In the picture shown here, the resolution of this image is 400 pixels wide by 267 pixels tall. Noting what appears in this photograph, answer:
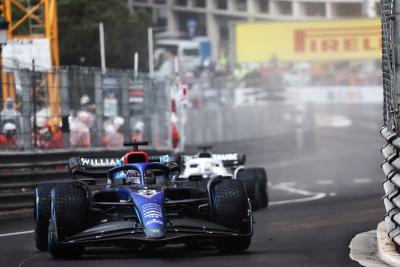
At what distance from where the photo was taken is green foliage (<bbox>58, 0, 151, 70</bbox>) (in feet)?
145

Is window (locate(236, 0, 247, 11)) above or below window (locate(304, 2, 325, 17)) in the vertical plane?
above

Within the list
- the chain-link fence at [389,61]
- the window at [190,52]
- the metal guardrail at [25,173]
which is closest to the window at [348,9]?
the window at [190,52]

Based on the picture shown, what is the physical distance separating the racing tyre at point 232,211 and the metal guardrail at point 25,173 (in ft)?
24.2

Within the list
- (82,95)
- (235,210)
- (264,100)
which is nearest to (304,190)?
(82,95)

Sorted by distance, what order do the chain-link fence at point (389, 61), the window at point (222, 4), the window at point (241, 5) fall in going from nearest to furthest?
1. the chain-link fence at point (389, 61)
2. the window at point (241, 5)
3. the window at point (222, 4)

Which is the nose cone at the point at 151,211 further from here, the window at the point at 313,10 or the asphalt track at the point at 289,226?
the window at the point at 313,10

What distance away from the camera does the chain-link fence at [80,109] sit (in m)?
20.9

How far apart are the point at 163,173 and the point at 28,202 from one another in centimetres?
751

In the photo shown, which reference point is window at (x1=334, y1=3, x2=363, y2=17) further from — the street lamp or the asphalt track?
the street lamp

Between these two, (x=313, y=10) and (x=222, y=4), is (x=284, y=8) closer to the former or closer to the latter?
(x=313, y=10)

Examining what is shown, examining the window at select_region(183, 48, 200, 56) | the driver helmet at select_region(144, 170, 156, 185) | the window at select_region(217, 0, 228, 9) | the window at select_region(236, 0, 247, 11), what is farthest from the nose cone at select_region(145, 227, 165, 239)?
the window at select_region(217, 0, 228, 9)

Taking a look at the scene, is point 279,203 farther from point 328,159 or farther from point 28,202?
point 328,159

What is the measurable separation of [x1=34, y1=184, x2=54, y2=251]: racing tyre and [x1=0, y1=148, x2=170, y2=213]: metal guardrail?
685 centimetres

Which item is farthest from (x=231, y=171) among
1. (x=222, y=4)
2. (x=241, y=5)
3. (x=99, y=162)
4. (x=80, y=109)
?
(x=222, y=4)
